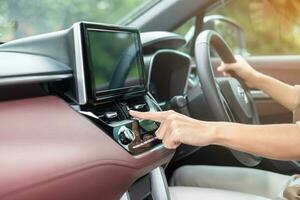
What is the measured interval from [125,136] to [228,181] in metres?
0.57

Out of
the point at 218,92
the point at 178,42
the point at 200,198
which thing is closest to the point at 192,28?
the point at 178,42

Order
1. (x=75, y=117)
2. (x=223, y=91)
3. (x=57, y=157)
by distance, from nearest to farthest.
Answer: (x=57, y=157)
(x=75, y=117)
(x=223, y=91)

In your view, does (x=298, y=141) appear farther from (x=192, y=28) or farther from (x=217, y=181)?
(x=192, y=28)

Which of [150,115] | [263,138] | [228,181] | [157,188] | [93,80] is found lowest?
[228,181]

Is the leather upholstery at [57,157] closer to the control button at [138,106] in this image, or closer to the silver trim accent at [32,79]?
the silver trim accent at [32,79]

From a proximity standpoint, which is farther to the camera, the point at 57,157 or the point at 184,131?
the point at 184,131

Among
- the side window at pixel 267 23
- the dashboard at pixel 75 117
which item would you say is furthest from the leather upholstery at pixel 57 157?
the side window at pixel 267 23

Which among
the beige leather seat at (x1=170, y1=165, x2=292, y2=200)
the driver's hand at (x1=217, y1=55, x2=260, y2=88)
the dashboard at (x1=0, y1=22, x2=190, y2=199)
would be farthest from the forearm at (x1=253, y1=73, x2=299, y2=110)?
the dashboard at (x1=0, y1=22, x2=190, y2=199)

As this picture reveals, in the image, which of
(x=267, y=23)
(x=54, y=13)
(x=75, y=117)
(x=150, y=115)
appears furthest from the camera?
(x=267, y=23)

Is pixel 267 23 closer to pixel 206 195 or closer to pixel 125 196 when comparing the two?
pixel 206 195

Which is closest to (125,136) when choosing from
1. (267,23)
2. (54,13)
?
(54,13)

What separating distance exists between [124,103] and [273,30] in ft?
4.21

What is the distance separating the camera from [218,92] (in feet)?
4.43

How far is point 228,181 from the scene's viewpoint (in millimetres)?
1520
